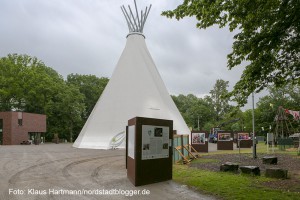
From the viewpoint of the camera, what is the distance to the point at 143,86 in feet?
109

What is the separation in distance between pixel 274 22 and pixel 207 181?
607cm

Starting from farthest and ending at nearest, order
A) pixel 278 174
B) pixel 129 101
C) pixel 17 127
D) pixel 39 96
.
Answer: pixel 39 96
pixel 17 127
pixel 129 101
pixel 278 174

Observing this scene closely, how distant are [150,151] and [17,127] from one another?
4013 centimetres

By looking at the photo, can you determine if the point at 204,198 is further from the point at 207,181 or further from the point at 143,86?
the point at 143,86

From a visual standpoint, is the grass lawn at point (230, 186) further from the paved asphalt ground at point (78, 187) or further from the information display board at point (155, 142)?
the information display board at point (155, 142)

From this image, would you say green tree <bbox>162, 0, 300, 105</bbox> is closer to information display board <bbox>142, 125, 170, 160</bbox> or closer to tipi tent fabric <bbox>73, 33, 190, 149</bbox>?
information display board <bbox>142, 125, 170, 160</bbox>

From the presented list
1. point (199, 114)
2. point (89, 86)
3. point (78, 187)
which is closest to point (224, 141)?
point (78, 187)

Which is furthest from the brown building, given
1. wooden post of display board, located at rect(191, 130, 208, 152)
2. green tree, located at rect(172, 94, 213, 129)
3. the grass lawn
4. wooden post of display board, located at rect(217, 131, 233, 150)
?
green tree, located at rect(172, 94, 213, 129)

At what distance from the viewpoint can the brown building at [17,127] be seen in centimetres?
4272

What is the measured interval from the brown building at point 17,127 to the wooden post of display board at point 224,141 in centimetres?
3073

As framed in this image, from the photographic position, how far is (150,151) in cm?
1012

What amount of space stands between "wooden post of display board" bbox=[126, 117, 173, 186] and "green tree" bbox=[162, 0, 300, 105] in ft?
10.3

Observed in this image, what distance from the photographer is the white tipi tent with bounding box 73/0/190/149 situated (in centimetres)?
3100

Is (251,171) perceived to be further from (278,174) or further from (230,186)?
(230,186)
